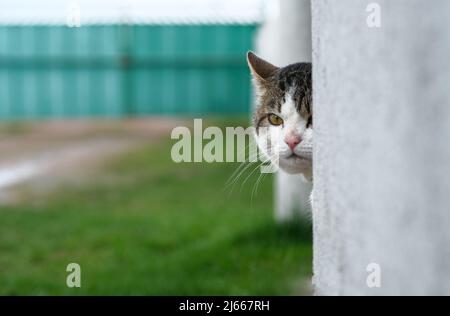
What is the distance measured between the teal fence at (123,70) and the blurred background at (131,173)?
0.02 meters

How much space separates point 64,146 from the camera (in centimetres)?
979

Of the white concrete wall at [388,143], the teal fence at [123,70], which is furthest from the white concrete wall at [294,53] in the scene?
the teal fence at [123,70]

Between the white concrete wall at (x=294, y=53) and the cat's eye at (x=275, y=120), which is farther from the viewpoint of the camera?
the white concrete wall at (x=294, y=53)

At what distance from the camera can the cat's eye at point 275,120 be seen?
7.96ft

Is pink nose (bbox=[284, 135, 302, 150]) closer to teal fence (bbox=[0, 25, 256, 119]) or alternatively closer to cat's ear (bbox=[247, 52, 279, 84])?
cat's ear (bbox=[247, 52, 279, 84])

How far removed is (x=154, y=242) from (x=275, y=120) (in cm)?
227

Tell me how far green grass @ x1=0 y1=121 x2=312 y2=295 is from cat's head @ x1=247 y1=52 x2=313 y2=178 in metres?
0.91

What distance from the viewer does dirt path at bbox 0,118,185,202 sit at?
7.44 metres

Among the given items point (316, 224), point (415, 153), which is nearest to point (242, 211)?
point (316, 224)

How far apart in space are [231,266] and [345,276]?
7.34 ft

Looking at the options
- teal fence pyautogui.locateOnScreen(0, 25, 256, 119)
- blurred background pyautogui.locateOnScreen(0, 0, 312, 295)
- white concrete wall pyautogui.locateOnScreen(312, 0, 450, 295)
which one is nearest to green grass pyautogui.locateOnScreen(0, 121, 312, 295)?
blurred background pyautogui.locateOnScreen(0, 0, 312, 295)

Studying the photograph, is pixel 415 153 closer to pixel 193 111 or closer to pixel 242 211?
pixel 242 211

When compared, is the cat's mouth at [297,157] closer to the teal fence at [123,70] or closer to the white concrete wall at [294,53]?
the white concrete wall at [294,53]

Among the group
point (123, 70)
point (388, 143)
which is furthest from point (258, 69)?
point (123, 70)
